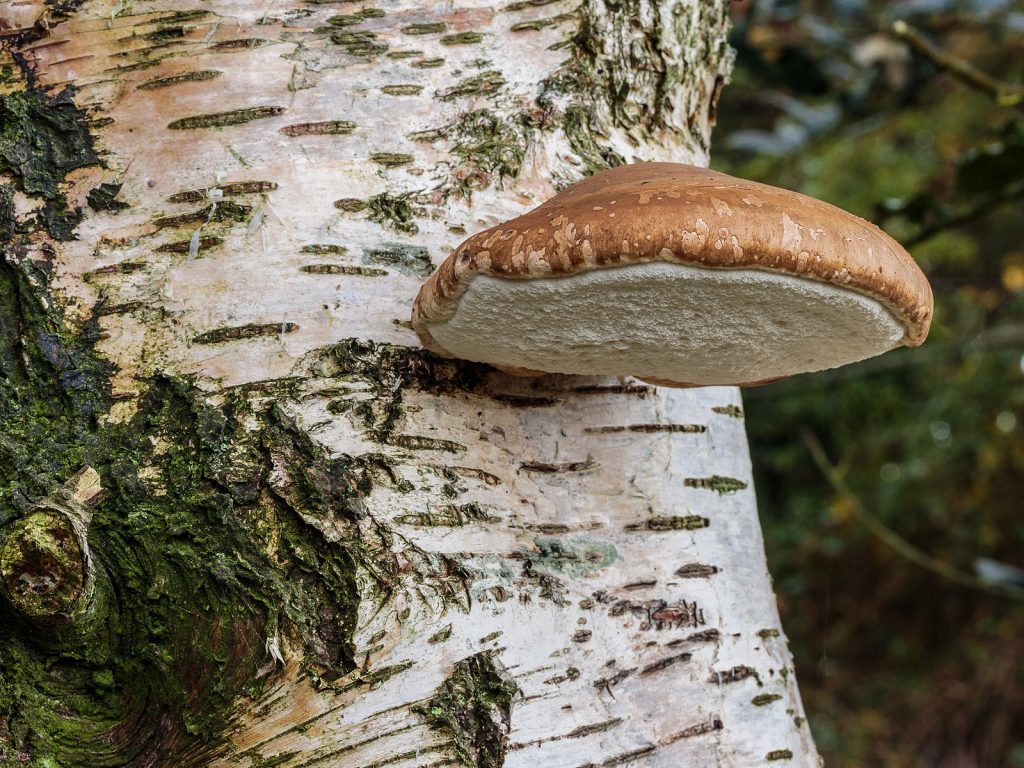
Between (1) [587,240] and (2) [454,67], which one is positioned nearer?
(1) [587,240]

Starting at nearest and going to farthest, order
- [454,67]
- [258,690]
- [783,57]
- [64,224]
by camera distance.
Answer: [258,690] < [64,224] < [454,67] < [783,57]

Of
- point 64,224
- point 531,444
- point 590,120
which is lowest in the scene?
point 531,444

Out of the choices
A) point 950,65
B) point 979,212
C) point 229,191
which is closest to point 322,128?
point 229,191

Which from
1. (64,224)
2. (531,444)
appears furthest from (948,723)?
(64,224)

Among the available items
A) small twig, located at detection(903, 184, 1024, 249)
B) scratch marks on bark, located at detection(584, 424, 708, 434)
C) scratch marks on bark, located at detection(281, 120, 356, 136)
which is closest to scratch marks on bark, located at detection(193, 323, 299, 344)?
scratch marks on bark, located at detection(281, 120, 356, 136)

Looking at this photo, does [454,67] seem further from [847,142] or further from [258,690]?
[847,142]

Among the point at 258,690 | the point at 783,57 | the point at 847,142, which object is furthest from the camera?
the point at 847,142

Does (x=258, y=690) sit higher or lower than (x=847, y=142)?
lower
